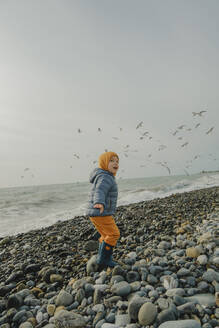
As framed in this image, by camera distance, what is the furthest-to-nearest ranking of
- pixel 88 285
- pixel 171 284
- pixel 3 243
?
pixel 3 243, pixel 88 285, pixel 171 284

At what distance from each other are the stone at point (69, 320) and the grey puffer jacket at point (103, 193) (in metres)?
1.51

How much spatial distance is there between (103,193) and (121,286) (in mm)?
1430

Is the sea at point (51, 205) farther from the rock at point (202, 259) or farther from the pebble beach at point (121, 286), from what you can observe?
the rock at point (202, 259)

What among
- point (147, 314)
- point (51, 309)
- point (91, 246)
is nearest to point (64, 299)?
point (51, 309)

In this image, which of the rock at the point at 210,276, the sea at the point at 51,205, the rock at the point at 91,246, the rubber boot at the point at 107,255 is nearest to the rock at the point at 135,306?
the rock at the point at 210,276

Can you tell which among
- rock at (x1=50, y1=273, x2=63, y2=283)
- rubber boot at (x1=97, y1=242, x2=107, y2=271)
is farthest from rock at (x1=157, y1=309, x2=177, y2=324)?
rock at (x1=50, y1=273, x2=63, y2=283)

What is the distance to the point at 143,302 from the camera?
245 centimetres

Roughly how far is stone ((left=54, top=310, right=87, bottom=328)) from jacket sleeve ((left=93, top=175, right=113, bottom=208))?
159 centimetres

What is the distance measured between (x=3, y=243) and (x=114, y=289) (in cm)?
510

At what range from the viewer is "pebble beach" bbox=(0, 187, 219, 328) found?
2340mm

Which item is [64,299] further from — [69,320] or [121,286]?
[121,286]

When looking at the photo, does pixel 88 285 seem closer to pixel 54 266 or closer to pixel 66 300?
pixel 66 300

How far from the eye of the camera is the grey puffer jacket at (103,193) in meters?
3.66

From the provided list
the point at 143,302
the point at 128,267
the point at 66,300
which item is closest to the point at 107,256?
the point at 128,267
